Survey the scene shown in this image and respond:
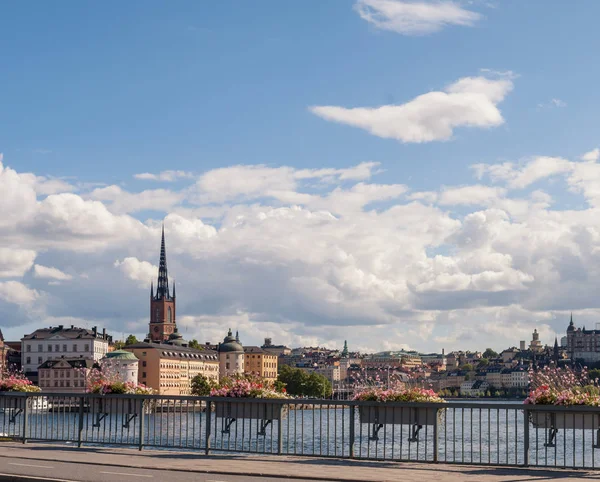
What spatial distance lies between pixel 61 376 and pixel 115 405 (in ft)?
509

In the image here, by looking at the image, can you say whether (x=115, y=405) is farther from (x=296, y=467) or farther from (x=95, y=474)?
(x=296, y=467)

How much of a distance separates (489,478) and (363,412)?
4.51m

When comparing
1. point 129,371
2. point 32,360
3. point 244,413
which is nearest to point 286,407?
point 244,413

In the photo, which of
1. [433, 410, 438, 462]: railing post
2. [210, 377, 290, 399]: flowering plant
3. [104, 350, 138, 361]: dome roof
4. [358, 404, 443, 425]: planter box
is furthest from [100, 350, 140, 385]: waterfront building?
[433, 410, 438, 462]: railing post

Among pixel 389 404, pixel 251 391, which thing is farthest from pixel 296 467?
→ pixel 251 391

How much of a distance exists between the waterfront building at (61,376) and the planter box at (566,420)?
518 ft

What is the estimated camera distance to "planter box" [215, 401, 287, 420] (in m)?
23.9

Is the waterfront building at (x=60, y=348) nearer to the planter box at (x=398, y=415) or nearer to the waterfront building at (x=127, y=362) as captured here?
the waterfront building at (x=127, y=362)

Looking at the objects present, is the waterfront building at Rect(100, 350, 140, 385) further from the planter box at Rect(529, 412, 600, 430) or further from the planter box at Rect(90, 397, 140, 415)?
the planter box at Rect(529, 412, 600, 430)

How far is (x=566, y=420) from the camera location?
20906mm

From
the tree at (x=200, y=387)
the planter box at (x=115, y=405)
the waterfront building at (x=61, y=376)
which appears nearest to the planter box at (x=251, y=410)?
the planter box at (x=115, y=405)

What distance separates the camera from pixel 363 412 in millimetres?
22969

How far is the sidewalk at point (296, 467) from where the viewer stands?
63.2 feet

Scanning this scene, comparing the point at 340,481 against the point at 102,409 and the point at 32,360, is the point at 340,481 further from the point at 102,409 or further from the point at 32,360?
Answer: the point at 32,360
